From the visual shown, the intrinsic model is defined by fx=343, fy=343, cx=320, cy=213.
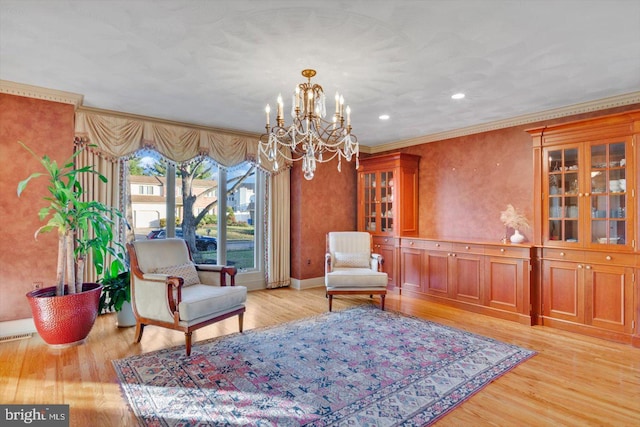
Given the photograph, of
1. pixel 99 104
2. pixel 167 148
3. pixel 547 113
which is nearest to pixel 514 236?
pixel 547 113

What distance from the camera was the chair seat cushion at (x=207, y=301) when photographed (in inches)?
121

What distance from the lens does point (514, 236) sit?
437cm

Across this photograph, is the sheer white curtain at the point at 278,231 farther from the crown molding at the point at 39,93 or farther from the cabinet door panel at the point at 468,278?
the crown molding at the point at 39,93

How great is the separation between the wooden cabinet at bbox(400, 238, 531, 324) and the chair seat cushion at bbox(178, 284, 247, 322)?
2864 mm

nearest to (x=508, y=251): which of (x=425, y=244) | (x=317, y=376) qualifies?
(x=425, y=244)

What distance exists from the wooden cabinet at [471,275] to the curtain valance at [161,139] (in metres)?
2.83

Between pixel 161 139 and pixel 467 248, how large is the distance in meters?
4.38

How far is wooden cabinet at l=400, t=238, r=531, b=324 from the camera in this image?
414cm

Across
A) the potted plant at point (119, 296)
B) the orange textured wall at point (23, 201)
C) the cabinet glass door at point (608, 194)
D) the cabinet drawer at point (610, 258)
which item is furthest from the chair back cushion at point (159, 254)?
the cabinet glass door at point (608, 194)

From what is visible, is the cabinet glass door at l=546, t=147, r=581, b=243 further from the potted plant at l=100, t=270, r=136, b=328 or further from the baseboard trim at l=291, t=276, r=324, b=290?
the potted plant at l=100, t=270, r=136, b=328

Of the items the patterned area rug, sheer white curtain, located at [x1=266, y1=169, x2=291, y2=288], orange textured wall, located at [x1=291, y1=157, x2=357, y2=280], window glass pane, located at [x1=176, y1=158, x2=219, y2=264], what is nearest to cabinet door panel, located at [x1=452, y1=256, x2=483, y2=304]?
the patterned area rug

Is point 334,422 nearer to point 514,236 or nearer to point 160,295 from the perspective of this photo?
point 160,295

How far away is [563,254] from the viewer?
387 cm

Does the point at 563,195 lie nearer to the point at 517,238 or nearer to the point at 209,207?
the point at 517,238
